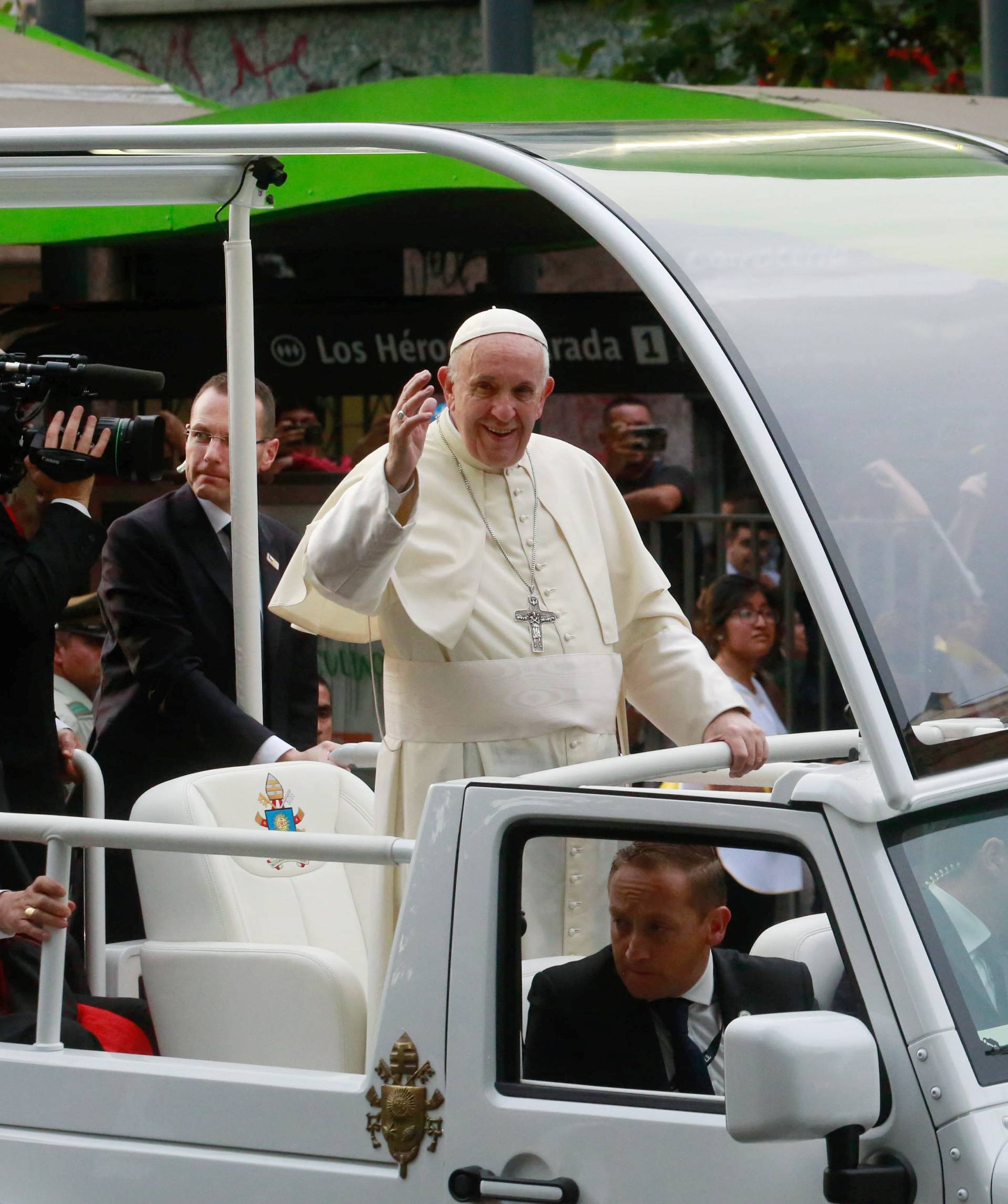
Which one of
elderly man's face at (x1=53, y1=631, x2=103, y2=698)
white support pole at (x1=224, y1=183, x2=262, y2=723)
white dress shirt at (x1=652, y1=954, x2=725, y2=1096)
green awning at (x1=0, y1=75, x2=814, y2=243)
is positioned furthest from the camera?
green awning at (x1=0, y1=75, x2=814, y2=243)

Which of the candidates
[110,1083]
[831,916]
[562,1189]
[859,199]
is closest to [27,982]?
[110,1083]

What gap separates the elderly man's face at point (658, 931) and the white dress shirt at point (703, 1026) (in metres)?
0.01

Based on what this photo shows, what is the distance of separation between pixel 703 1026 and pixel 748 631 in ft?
14.4

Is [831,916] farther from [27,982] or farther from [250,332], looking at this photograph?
[250,332]

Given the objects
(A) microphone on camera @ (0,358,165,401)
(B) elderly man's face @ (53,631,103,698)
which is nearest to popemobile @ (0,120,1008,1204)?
(A) microphone on camera @ (0,358,165,401)

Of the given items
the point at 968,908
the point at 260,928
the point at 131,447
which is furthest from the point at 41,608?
the point at 968,908

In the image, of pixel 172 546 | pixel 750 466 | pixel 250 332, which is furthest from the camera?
pixel 172 546

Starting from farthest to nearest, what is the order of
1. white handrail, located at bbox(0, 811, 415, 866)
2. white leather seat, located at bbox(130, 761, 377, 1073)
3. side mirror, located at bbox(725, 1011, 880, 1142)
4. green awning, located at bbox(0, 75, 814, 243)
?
green awning, located at bbox(0, 75, 814, 243) → white leather seat, located at bbox(130, 761, 377, 1073) → white handrail, located at bbox(0, 811, 415, 866) → side mirror, located at bbox(725, 1011, 880, 1142)

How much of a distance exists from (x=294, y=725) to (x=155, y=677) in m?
0.56

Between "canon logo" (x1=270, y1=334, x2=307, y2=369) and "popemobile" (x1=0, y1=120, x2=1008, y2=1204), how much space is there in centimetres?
576

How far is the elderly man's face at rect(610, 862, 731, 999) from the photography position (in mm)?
3008

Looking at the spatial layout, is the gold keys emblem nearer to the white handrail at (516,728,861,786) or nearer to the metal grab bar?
the metal grab bar

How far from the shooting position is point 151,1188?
10.8ft

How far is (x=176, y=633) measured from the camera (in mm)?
5809
